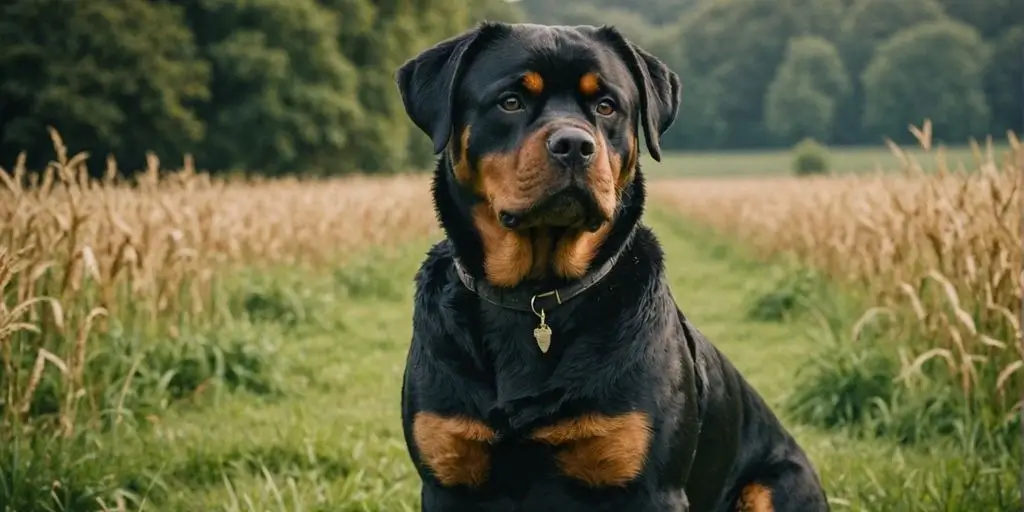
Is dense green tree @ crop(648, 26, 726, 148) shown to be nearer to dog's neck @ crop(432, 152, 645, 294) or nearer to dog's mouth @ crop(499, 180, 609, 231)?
dog's neck @ crop(432, 152, 645, 294)

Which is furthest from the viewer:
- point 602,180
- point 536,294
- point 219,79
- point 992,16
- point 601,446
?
point 219,79

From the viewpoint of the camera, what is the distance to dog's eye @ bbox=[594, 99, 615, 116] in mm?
2799

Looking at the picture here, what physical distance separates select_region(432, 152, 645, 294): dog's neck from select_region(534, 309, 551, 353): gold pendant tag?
14 cm

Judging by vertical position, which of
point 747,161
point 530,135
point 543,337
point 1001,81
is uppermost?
point 530,135

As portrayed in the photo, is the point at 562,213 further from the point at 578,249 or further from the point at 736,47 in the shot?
the point at 736,47

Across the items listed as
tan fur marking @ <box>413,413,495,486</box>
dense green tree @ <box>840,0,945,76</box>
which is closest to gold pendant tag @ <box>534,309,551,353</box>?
tan fur marking @ <box>413,413,495,486</box>

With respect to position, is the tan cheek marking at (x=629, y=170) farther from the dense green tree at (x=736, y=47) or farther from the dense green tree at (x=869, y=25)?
the dense green tree at (x=869, y=25)

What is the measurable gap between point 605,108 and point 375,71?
28.5 metres

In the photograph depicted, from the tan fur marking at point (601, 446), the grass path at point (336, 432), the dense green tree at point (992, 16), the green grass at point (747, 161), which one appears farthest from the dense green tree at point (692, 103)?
the tan fur marking at point (601, 446)

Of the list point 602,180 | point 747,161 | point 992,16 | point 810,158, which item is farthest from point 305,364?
point 747,161

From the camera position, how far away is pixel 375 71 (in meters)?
30.4

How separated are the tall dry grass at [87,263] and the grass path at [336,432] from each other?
1.79ft

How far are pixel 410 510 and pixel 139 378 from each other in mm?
2382

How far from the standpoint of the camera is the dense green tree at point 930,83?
2605cm
